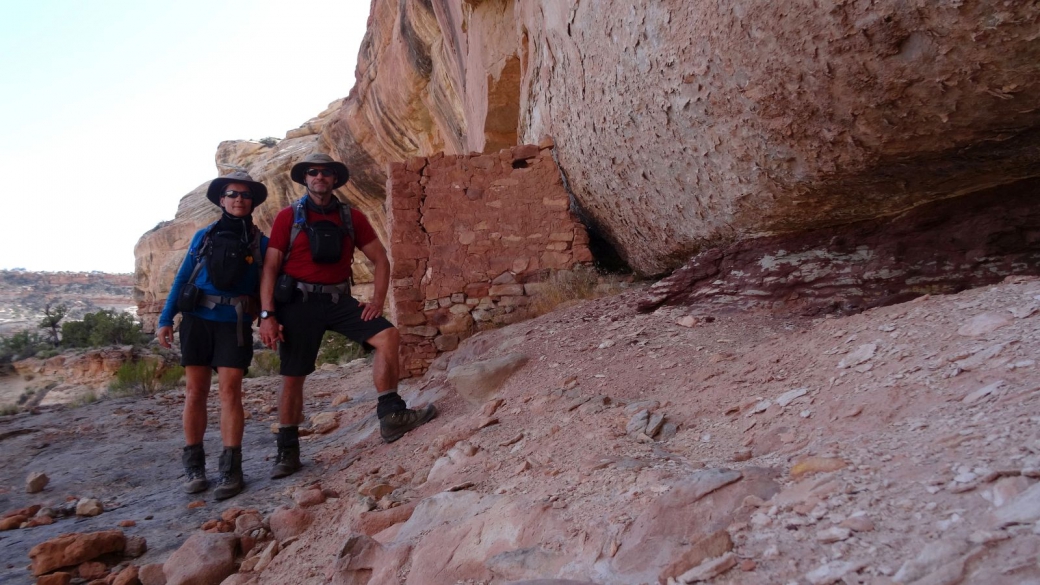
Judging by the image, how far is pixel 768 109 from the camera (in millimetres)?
2826

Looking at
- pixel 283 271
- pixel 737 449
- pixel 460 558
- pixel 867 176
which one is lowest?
pixel 460 558

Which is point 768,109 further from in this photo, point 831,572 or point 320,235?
point 831,572

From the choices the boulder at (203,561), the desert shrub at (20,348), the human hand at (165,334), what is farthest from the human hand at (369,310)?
the desert shrub at (20,348)

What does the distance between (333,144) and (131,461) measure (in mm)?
9602

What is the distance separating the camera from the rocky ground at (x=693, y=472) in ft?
3.54

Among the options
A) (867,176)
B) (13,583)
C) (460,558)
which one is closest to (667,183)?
(867,176)

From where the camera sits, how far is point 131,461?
13.1ft

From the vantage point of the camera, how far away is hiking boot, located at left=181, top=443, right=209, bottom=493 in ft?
10.1

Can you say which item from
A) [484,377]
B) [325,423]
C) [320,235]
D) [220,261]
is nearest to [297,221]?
[320,235]

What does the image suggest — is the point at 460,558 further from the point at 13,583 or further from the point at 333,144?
the point at 333,144

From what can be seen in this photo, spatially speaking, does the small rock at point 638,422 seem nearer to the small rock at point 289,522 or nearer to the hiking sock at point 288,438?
the small rock at point 289,522

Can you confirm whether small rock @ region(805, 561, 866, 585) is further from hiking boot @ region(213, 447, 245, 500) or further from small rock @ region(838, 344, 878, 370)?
hiking boot @ region(213, 447, 245, 500)

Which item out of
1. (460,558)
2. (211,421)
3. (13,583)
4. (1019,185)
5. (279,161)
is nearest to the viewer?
(460,558)

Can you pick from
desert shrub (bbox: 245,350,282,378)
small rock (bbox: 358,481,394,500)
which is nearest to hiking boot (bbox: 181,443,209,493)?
small rock (bbox: 358,481,394,500)
